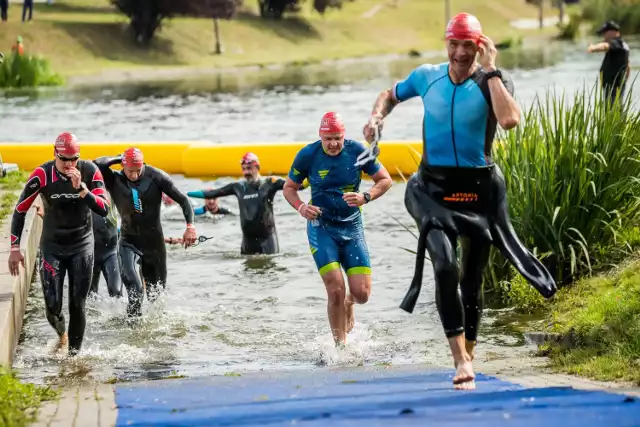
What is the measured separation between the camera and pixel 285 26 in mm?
80438

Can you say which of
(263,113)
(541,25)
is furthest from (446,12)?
(263,113)

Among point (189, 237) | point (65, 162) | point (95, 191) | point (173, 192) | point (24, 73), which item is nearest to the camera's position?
point (65, 162)

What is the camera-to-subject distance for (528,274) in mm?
7930

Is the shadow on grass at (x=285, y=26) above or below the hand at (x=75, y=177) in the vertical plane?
above

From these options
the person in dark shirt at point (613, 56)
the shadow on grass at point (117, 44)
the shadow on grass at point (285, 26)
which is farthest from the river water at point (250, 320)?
the shadow on grass at point (285, 26)

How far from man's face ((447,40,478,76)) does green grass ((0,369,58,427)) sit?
127 inches

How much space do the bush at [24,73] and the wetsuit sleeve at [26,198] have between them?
40917 mm

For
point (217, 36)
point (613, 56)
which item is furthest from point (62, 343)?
point (217, 36)

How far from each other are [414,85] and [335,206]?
247 centimetres

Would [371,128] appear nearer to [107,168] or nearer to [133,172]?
[133,172]

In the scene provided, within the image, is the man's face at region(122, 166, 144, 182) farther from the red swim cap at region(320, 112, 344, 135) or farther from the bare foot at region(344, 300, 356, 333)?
Result: the bare foot at region(344, 300, 356, 333)

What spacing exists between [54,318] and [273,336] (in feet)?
7.00

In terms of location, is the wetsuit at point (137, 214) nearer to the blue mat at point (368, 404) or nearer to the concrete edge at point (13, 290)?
the concrete edge at point (13, 290)

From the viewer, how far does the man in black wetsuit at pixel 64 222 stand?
1041cm
